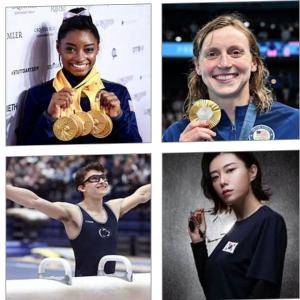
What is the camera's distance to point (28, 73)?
3518 millimetres

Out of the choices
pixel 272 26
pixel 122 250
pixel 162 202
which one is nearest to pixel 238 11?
pixel 272 26

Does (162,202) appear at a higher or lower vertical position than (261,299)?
higher

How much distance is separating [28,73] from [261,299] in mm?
1263

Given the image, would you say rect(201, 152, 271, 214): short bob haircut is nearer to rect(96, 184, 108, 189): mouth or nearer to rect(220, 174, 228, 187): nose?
rect(220, 174, 228, 187): nose

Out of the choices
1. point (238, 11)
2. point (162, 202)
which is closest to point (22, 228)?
point (162, 202)

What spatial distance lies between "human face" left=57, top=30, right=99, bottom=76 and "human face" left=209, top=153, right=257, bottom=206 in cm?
62

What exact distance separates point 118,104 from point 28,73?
14.5 inches

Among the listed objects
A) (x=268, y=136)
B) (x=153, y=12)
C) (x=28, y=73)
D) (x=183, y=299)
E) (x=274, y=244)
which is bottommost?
(x=183, y=299)

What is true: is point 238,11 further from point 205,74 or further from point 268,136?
point 268,136

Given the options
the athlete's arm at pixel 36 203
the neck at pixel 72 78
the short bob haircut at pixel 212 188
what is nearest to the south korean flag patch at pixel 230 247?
the short bob haircut at pixel 212 188

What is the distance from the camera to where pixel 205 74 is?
3.52 m

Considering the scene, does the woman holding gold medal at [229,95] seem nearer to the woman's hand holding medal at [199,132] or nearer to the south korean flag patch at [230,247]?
the woman's hand holding medal at [199,132]

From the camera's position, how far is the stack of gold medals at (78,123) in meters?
3.52

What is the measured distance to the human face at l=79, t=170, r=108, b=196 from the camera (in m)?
3.53
